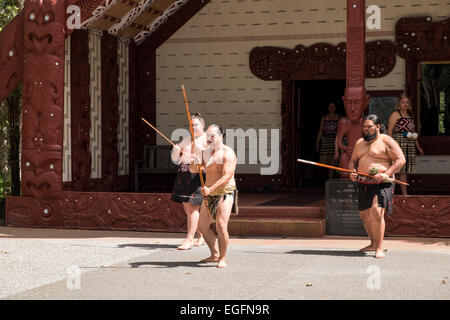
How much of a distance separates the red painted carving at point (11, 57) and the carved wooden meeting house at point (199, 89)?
19 mm

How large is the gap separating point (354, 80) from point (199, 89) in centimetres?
555

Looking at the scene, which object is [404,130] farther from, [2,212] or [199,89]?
[2,212]

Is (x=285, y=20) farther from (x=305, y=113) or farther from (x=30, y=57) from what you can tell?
(x=30, y=57)

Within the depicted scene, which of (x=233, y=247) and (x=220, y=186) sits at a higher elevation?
(x=220, y=186)

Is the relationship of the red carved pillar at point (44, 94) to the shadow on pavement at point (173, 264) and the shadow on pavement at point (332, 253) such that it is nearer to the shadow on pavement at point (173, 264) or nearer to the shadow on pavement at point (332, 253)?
the shadow on pavement at point (173, 264)

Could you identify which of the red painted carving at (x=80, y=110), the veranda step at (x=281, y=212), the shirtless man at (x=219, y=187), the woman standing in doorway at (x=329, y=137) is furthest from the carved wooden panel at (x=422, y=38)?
the shirtless man at (x=219, y=187)

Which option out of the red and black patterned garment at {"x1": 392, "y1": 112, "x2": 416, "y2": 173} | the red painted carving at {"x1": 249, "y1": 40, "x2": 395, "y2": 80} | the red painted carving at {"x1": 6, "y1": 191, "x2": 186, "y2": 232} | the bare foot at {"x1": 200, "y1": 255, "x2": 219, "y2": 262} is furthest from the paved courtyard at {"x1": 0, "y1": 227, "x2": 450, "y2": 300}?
the red painted carving at {"x1": 249, "y1": 40, "x2": 395, "y2": 80}

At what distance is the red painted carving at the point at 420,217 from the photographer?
11.2m

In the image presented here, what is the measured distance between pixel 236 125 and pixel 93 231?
499 centimetres

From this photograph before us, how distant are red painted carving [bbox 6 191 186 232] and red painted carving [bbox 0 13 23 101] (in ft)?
6.04

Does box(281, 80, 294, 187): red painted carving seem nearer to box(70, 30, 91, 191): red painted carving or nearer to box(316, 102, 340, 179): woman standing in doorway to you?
box(316, 102, 340, 179): woman standing in doorway

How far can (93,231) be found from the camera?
12344 millimetres

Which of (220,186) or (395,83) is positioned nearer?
(220,186)
